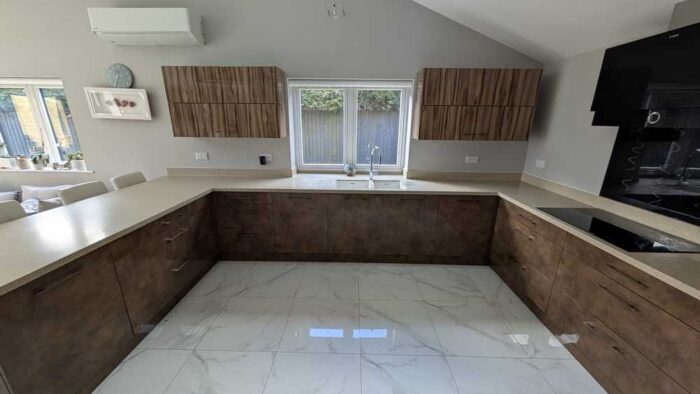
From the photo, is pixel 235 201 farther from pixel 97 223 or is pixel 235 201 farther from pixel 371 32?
pixel 371 32

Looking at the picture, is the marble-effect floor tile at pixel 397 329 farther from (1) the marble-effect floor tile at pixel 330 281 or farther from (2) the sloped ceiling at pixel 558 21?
(2) the sloped ceiling at pixel 558 21

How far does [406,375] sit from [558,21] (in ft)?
8.77

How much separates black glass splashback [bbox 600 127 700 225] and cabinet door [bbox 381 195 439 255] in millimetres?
1316

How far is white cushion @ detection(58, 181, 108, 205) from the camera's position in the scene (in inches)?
81.4

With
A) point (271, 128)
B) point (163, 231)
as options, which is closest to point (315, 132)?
point (271, 128)

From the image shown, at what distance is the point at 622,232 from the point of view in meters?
1.60

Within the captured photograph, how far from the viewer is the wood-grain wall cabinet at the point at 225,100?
2.51 meters

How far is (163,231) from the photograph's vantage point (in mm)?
1955

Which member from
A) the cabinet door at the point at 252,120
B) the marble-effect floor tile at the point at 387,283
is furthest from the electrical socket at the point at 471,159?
the cabinet door at the point at 252,120

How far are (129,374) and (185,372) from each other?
32 centimetres

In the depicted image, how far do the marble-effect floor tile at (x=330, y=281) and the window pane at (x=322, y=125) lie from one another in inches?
51.8

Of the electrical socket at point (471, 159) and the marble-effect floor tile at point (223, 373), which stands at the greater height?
the electrical socket at point (471, 159)

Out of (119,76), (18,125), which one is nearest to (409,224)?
(119,76)

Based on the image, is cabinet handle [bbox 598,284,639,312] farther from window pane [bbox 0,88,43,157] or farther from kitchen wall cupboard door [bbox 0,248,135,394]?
window pane [bbox 0,88,43,157]
